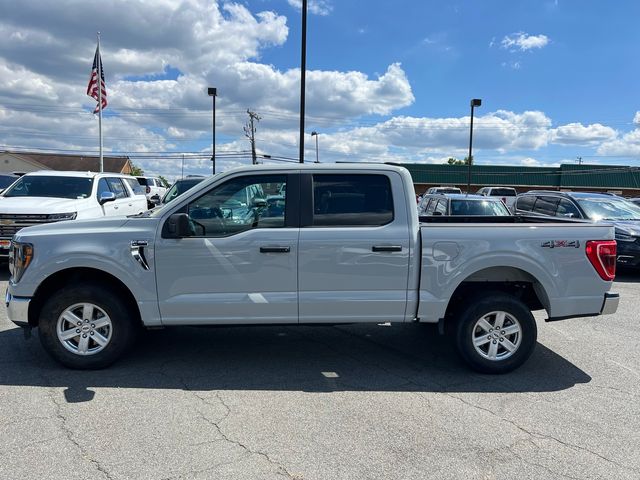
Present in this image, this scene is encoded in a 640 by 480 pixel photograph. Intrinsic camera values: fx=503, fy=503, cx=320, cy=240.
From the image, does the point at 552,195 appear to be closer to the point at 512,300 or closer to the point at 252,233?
the point at 512,300

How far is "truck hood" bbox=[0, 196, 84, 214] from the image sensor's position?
351 inches

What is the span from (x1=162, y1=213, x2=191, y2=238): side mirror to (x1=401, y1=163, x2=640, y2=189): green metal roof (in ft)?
166

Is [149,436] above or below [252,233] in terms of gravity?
below

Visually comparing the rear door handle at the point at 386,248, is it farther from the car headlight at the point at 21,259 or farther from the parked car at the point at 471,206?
the parked car at the point at 471,206

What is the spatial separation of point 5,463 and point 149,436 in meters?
0.86

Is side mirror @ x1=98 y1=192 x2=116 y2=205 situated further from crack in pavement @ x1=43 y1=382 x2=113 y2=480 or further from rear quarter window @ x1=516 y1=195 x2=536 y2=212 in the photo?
rear quarter window @ x1=516 y1=195 x2=536 y2=212

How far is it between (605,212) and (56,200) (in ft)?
38.0

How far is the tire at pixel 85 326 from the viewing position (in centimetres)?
457

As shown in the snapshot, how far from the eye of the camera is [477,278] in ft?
15.7

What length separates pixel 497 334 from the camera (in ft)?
15.5

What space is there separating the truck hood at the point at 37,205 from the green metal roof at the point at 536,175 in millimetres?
46420

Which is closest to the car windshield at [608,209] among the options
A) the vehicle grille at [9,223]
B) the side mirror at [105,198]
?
the side mirror at [105,198]

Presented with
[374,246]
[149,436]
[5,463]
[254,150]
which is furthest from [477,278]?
[254,150]

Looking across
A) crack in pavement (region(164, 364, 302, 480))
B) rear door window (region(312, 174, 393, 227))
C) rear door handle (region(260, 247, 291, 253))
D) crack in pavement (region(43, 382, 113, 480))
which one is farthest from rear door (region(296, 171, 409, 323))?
crack in pavement (region(43, 382, 113, 480))
